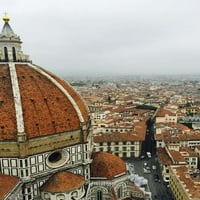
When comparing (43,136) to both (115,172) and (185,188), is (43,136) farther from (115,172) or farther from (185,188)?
(185,188)

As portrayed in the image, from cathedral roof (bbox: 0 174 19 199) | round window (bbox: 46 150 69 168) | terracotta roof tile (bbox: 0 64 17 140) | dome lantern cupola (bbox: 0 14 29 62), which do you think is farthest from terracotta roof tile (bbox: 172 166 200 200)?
dome lantern cupola (bbox: 0 14 29 62)

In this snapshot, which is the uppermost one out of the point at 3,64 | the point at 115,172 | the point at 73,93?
the point at 3,64

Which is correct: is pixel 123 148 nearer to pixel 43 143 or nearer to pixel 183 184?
pixel 183 184

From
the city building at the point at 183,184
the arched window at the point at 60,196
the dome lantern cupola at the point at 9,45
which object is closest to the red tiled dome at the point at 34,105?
the dome lantern cupola at the point at 9,45

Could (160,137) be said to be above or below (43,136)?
below

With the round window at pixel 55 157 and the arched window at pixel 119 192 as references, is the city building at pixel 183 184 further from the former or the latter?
the round window at pixel 55 157

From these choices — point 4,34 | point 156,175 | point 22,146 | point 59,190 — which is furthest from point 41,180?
point 156,175
